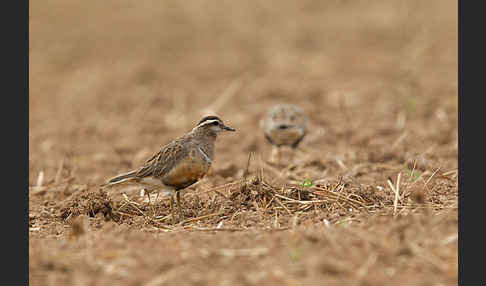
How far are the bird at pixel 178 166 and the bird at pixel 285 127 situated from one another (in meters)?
3.14

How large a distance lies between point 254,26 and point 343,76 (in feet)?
16.1

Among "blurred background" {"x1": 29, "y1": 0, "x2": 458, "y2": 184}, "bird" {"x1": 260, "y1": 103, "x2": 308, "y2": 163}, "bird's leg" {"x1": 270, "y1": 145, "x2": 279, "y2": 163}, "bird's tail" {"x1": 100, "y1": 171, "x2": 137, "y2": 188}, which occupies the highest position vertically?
"blurred background" {"x1": 29, "y1": 0, "x2": 458, "y2": 184}

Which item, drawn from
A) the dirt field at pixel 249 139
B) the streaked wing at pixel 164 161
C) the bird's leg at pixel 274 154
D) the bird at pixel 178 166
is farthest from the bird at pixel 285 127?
the streaked wing at pixel 164 161

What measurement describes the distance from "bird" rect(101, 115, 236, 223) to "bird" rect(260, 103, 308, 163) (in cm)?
314

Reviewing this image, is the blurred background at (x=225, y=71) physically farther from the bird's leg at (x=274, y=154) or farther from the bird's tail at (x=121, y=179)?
the bird's tail at (x=121, y=179)

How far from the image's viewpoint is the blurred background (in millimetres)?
12695

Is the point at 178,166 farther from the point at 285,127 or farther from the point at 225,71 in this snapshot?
the point at 225,71

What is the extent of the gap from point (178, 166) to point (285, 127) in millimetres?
3860

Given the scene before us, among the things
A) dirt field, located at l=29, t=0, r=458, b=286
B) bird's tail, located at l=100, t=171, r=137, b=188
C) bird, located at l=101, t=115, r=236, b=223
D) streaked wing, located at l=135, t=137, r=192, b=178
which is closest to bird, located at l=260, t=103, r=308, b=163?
dirt field, located at l=29, t=0, r=458, b=286

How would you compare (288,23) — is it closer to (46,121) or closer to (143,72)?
(143,72)

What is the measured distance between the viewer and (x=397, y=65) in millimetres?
16688

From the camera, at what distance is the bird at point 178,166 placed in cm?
711

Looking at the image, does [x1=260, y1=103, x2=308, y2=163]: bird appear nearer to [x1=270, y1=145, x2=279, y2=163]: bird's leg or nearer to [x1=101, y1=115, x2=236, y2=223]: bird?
[x1=270, y1=145, x2=279, y2=163]: bird's leg

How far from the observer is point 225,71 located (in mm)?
17109
